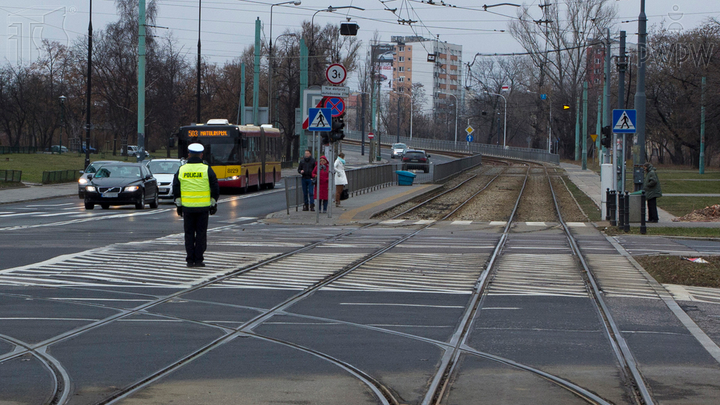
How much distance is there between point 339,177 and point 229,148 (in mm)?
11260

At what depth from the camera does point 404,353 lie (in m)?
7.11

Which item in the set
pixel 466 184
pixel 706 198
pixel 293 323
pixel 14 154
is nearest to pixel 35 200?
pixel 466 184

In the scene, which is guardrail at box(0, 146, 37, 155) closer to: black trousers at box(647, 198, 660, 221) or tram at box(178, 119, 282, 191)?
tram at box(178, 119, 282, 191)

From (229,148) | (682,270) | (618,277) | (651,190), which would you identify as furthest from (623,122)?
(229,148)

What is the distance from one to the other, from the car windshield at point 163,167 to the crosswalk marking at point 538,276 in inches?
816

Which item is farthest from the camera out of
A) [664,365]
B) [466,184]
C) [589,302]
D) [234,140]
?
[466,184]

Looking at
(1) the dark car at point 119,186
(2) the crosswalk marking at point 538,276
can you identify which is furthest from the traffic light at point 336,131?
(2) the crosswalk marking at point 538,276

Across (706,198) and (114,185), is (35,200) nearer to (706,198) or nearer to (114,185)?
(114,185)

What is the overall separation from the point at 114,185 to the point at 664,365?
2330cm

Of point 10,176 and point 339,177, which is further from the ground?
point 339,177

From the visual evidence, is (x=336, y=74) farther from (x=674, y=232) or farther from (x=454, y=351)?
(x=454, y=351)

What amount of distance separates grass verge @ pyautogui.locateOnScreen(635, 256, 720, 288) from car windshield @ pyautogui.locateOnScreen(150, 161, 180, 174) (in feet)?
73.3

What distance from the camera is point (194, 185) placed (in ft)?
41.7

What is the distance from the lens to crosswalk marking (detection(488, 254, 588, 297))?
1078cm
